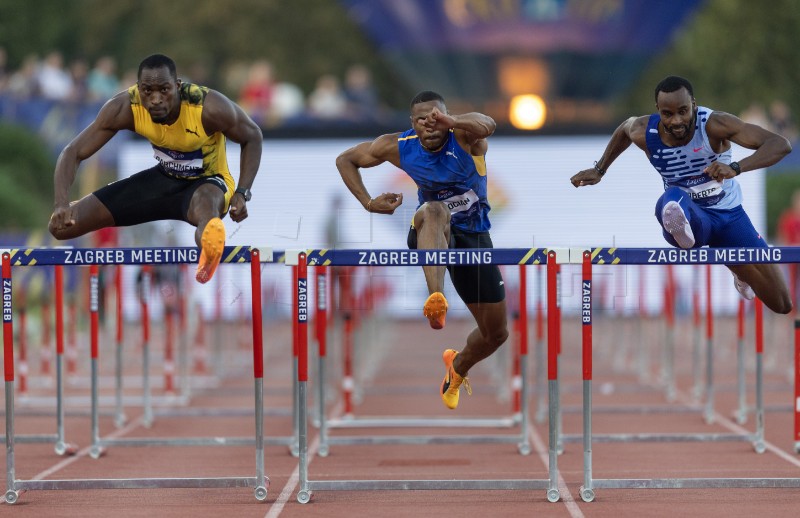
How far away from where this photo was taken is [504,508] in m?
8.99

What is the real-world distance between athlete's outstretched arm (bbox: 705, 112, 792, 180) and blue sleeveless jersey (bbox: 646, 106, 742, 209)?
0.27ft

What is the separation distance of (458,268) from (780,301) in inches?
83.1

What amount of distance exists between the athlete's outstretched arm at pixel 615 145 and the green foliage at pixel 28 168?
19.1m

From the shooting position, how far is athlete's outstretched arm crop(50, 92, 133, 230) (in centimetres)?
923

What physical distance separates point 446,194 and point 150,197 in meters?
1.90

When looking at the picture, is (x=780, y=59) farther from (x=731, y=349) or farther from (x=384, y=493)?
(x=384, y=493)

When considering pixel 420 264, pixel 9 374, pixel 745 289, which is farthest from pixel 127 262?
pixel 745 289

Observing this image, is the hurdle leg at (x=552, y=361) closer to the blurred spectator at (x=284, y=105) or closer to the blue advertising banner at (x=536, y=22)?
the blurred spectator at (x=284, y=105)

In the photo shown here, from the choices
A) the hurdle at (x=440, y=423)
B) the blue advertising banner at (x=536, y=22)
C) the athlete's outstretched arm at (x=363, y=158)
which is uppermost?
the blue advertising banner at (x=536, y=22)

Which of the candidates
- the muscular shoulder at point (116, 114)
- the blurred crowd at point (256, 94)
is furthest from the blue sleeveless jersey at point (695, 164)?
the blurred crowd at point (256, 94)

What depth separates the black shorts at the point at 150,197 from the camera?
31.3ft

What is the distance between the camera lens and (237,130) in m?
9.41

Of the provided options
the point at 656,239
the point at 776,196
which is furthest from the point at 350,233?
the point at 776,196

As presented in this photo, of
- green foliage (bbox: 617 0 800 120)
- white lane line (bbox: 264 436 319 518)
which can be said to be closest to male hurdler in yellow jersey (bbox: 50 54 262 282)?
white lane line (bbox: 264 436 319 518)
